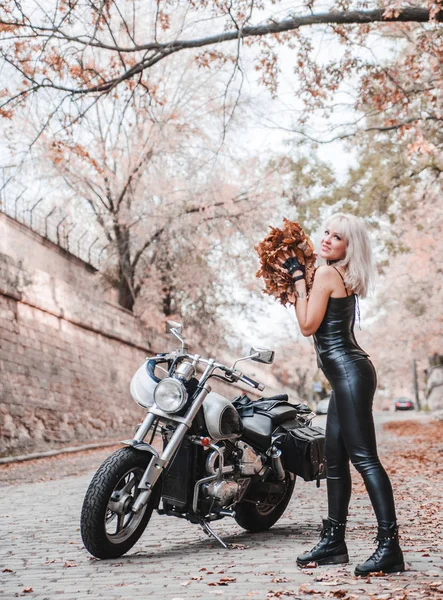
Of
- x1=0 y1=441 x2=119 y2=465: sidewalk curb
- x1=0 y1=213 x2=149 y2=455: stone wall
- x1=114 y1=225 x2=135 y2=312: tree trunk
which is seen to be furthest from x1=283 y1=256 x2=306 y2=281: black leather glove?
x1=114 y1=225 x2=135 y2=312: tree trunk

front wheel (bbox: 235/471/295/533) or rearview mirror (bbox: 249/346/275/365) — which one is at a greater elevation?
rearview mirror (bbox: 249/346/275/365)

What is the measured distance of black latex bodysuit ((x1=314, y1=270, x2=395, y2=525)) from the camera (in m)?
4.04

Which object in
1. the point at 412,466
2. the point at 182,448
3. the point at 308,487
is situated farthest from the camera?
the point at 412,466

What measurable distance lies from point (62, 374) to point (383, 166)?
9118mm

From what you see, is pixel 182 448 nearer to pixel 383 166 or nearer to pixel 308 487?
pixel 308 487

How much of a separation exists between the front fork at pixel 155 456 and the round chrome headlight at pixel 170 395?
3.6 inches

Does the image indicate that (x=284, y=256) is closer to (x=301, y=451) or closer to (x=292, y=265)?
(x=292, y=265)

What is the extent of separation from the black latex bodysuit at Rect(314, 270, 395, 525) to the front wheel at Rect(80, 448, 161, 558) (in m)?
1.17

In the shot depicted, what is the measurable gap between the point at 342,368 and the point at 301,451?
1.49m

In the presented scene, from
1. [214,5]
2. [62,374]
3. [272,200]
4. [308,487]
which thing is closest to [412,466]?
[308,487]

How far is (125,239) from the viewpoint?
80.8 ft

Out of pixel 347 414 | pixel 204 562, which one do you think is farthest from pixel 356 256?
pixel 204 562

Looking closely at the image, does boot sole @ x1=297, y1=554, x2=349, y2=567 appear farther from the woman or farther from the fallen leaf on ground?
the fallen leaf on ground

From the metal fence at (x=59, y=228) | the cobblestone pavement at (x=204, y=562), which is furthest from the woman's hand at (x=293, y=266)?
the metal fence at (x=59, y=228)
